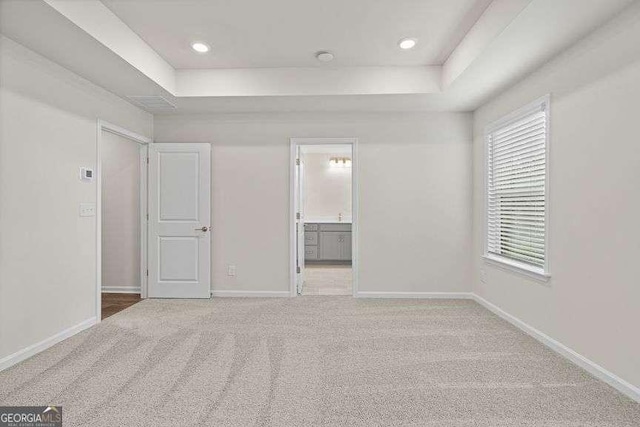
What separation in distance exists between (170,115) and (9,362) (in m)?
3.09

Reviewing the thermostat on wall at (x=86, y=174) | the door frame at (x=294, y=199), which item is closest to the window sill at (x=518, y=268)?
the door frame at (x=294, y=199)

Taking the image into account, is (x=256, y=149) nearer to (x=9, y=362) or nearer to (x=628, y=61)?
(x=9, y=362)

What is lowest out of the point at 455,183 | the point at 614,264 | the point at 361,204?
the point at 614,264

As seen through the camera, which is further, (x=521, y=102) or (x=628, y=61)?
(x=521, y=102)

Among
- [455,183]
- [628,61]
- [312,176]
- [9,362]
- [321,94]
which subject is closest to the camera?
[628,61]

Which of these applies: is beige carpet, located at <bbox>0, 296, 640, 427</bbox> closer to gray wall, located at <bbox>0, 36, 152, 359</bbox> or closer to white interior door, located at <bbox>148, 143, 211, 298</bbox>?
gray wall, located at <bbox>0, 36, 152, 359</bbox>

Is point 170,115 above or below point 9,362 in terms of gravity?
above

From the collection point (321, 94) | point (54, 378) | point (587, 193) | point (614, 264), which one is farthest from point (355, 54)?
point (54, 378)

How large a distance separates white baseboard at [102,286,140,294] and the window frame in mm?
4565

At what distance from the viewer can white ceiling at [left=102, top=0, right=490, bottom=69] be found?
2543mm

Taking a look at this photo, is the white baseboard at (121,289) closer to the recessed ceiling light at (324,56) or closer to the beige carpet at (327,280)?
the beige carpet at (327,280)

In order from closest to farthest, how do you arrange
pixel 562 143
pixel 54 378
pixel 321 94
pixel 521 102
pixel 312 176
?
pixel 54 378 → pixel 562 143 → pixel 521 102 → pixel 321 94 → pixel 312 176

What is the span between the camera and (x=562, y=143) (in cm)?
267

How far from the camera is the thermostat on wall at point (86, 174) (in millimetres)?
3178
